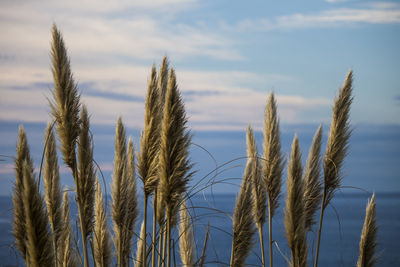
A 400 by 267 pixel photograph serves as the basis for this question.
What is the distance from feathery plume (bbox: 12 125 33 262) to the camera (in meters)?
2.81

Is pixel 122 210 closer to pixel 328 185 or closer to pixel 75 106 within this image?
pixel 75 106

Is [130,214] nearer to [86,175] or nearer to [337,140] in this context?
[86,175]

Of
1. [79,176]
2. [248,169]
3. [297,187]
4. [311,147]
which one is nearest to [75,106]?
[79,176]

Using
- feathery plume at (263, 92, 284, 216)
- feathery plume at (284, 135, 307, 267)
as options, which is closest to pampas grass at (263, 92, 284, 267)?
feathery plume at (263, 92, 284, 216)

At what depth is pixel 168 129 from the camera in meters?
2.43

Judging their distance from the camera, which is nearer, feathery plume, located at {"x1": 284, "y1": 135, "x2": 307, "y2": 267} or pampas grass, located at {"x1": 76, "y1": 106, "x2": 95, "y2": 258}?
pampas grass, located at {"x1": 76, "y1": 106, "x2": 95, "y2": 258}

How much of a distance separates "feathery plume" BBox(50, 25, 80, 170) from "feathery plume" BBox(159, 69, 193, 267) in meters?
0.56

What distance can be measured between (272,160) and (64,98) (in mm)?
1630

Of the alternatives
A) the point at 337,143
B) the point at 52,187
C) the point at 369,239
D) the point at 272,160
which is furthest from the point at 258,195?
the point at 52,187

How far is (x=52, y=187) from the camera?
3361 millimetres

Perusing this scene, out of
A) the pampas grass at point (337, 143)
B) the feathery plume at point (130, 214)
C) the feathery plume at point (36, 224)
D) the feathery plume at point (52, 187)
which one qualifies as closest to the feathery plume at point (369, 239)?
the pampas grass at point (337, 143)

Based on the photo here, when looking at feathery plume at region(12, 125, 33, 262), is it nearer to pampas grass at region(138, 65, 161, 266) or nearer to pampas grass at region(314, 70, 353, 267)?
pampas grass at region(138, 65, 161, 266)

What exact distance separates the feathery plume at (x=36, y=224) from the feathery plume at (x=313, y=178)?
2.12m

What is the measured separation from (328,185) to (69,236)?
84.6 inches
